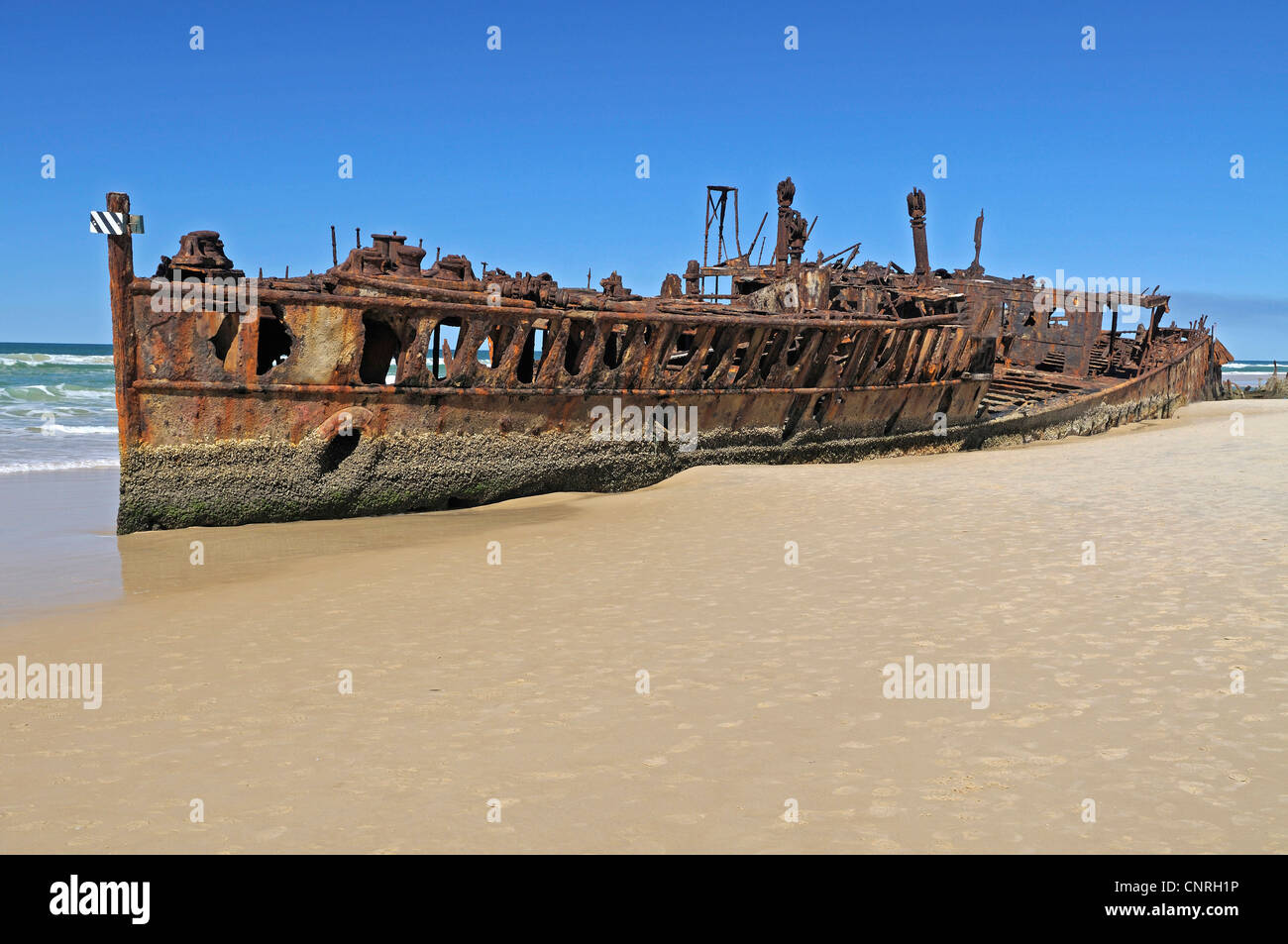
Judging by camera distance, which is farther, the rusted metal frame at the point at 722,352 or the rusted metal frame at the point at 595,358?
the rusted metal frame at the point at 722,352

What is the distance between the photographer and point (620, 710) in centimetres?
445

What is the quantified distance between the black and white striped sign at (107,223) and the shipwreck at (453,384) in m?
0.10

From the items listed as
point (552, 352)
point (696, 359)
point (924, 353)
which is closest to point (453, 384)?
point (552, 352)

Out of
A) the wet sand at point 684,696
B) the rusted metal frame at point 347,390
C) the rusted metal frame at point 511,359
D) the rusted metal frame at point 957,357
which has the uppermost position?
the rusted metal frame at point 957,357

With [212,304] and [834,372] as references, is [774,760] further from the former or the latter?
[834,372]

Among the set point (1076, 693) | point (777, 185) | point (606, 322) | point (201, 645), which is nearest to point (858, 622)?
point (1076, 693)

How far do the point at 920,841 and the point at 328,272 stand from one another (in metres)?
8.61

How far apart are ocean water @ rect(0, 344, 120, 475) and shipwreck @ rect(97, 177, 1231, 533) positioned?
885cm

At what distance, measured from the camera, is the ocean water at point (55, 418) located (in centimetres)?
1803

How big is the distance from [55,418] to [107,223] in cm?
Result: 2070

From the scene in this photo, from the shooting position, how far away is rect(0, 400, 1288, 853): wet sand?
3404 millimetres

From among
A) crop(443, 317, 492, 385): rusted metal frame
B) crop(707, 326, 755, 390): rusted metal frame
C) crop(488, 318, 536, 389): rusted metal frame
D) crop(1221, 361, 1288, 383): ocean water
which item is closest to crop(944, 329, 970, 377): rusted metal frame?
crop(707, 326, 755, 390): rusted metal frame

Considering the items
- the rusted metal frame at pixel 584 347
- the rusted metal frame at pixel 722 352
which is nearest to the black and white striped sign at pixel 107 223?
the rusted metal frame at pixel 584 347

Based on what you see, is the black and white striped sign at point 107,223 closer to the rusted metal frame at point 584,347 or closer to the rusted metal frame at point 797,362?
the rusted metal frame at point 584,347
